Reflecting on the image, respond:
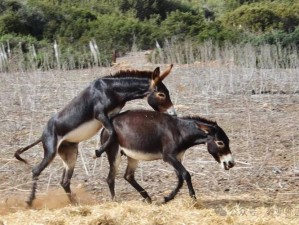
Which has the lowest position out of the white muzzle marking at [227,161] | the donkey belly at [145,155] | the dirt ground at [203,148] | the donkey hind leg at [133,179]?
the dirt ground at [203,148]

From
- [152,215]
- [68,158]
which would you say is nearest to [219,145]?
[152,215]

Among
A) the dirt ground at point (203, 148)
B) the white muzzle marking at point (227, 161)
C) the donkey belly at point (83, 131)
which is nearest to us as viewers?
the white muzzle marking at point (227, 161)

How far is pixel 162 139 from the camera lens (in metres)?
7.22

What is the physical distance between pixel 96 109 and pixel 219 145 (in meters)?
1.42

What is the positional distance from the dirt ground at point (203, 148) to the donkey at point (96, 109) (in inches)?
22.2

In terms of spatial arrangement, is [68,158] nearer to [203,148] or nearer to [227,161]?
[227,161]

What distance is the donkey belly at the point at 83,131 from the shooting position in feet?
24.4

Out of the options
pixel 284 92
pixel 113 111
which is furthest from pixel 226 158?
pixel 284 92

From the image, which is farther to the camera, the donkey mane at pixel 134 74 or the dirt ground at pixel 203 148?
the dirt ground at pixel 203 148

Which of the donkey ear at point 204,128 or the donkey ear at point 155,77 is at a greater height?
the donkey ear at point 155,77

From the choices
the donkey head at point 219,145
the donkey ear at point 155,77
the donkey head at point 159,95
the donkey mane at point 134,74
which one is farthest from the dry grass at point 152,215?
the donkey mane at point 134,74

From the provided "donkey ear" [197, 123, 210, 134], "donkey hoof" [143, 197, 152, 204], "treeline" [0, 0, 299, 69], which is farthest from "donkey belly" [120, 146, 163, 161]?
"treeline" [0, 0, 299, 69]

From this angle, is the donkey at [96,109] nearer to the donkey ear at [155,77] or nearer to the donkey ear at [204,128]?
the donkey ear at [155,77]

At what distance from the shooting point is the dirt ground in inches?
311
